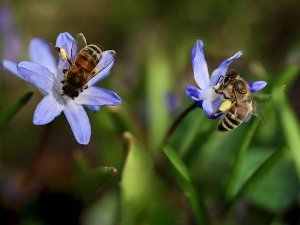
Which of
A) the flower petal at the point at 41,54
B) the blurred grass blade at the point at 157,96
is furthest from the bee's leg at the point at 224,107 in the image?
the blurred grass blade at the point at 157,96

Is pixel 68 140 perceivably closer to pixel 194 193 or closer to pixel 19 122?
pixel 19 122

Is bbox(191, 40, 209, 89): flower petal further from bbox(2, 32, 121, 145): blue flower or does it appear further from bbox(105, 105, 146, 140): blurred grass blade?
bbox(105, 105, 146, 140): blurred grass blade

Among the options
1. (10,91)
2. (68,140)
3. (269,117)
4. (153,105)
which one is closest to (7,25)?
(10,91)

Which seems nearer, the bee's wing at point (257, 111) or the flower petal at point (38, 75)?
the flower petal at point (38, 75)

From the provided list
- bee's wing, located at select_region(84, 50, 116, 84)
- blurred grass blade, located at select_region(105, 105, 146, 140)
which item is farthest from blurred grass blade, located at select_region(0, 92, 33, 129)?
blurred grass blade, located at select_region(105, 105, 146, 140)

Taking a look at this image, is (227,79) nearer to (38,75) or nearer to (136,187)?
(136,187)

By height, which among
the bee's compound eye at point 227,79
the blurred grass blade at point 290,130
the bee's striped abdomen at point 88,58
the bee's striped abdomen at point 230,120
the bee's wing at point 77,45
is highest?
the bee's wing at point 77,45

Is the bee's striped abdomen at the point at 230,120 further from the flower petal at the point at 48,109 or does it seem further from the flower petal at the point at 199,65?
the flower petal at the point at 48,109
